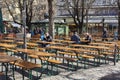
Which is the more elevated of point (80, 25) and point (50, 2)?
point (50, 2)

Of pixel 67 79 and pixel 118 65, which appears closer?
pixel 67 79

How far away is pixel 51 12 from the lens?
25141mm

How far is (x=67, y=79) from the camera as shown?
1202 centimetres

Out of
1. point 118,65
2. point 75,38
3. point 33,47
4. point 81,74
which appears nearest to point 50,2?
point 75,38

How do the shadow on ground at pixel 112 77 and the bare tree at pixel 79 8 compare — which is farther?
the bare tree at pixel 79 8

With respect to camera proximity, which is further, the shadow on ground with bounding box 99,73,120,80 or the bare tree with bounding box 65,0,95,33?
the bare tree with bounding box 65,0,95,33

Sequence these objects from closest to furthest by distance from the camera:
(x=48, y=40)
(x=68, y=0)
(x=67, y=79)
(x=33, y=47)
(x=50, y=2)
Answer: (x=67, y=79), (x=33, y=47), (x=48, y=40), (x=50, y=2), (x=68, y=0)

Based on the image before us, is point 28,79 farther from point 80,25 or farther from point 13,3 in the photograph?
point 13,3

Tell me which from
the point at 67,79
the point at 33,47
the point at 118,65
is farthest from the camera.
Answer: the point at 33,47

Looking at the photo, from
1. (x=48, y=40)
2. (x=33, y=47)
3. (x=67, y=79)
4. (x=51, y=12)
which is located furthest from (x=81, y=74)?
(x=51, y=12)

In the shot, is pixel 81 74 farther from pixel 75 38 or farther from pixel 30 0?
pixel 30 0

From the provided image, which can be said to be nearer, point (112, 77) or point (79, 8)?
point (112, 77)

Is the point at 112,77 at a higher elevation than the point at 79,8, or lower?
lower

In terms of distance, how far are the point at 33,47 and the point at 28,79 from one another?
7.31 metres
